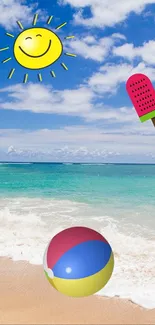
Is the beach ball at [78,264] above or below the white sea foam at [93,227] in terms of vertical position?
above

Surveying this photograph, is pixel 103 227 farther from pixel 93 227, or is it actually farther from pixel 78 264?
pixel 78 264

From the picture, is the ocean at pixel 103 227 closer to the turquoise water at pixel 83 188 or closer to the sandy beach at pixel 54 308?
the turquoise water at pixel 83 188

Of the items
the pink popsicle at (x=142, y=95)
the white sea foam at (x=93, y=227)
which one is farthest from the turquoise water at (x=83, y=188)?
the pink popsicle at (x=142, y=95)

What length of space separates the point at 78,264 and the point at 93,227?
232 inches

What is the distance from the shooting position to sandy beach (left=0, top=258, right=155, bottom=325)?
14.0 ft

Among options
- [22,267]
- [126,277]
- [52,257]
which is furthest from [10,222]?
[52,257]

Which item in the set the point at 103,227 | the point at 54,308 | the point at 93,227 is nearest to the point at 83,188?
the point at 93,227

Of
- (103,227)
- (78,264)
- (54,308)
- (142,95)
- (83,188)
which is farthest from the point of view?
(83,188)

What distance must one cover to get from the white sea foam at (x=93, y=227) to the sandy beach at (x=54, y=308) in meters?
0.34

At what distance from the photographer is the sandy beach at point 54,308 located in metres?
4.27

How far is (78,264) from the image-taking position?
381 centimetres

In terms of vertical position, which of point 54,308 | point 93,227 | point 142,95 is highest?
point 142,95

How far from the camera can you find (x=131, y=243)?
797 centimetres

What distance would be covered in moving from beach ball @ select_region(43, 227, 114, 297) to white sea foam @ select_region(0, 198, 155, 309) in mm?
1263
